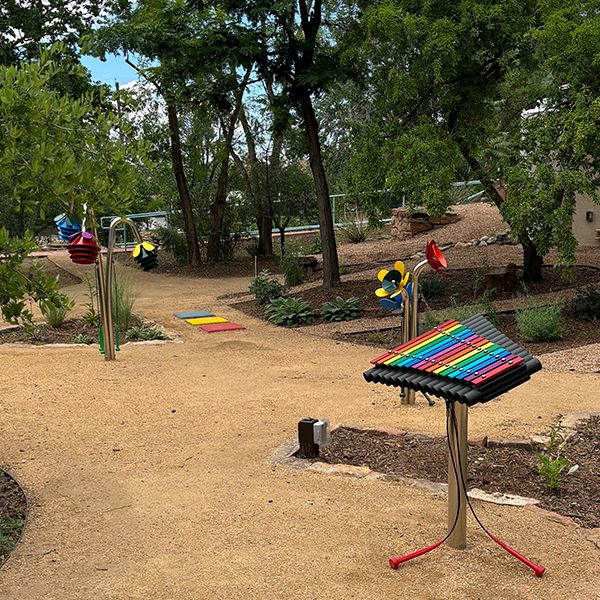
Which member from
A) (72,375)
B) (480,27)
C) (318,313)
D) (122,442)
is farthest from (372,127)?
(122,442)

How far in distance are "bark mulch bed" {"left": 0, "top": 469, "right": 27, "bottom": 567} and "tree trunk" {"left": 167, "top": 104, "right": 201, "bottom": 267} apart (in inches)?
563

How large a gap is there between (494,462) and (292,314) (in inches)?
250

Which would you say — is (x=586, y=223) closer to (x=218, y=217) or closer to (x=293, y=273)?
(x=293, y=273)

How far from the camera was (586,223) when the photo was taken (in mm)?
15430

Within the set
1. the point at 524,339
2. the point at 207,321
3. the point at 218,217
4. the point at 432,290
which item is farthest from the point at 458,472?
the point at 218,217

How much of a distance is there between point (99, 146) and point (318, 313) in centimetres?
798

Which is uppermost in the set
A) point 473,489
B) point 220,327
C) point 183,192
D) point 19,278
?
point 183,192

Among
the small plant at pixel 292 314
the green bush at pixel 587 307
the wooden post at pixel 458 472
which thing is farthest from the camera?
the small plant at pixel 292 314

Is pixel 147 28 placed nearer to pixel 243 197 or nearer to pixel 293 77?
pixel 293 77

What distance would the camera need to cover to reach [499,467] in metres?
4.77

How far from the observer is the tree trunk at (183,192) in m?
18.7

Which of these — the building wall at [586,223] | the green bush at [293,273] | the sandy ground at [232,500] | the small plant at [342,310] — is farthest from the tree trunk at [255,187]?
the sandy ground at [232,500]

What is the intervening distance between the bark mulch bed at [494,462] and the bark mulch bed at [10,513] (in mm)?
1854

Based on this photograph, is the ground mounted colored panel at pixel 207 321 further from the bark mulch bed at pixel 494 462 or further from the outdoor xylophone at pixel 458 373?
the outdoor xylophone at pixel 458 373
